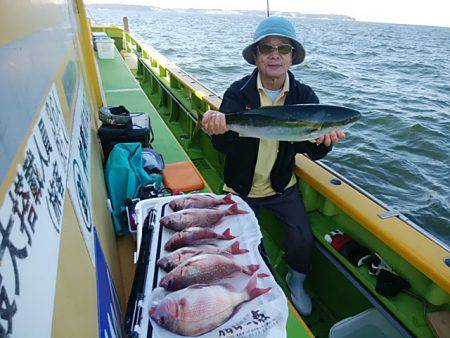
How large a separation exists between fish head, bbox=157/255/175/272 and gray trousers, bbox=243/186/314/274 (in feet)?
4.88

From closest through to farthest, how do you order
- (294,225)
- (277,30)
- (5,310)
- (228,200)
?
1. (5,310)
2. (228,200)
3. (277,30)
4. (294,225)

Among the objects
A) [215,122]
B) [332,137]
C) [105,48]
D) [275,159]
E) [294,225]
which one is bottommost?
[294,225]

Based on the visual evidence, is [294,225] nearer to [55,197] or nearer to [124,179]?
[124,179]

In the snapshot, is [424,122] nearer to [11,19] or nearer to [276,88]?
[276,88]

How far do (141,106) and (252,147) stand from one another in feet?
9.39

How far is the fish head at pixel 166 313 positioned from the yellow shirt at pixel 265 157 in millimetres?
1729

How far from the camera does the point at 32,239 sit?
2.60 feet

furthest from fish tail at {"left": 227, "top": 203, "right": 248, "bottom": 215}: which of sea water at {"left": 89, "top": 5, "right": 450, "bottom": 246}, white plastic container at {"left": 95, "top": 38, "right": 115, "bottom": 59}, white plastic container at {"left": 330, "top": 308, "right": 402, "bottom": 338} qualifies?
white plastic container at {"left": 95, "top": 38, "right": 115, "bottom": 59}

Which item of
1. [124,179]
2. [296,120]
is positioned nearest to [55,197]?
[296,120]

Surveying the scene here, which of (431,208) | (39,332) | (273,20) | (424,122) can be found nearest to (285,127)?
(273,20)

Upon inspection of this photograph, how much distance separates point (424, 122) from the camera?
8492 mm

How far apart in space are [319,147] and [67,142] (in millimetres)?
2026

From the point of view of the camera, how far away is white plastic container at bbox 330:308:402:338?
7.06ft

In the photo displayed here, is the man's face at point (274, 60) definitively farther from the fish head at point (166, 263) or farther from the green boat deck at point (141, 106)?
the fish head at point (166, 263)
